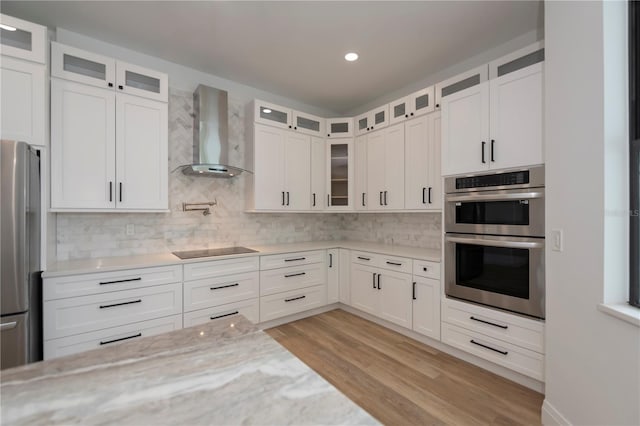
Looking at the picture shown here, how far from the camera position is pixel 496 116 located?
2.32m

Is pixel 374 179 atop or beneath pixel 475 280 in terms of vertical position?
atop

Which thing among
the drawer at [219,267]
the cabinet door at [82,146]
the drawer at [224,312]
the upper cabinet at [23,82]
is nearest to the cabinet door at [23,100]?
the upper cabinet at [23,82]

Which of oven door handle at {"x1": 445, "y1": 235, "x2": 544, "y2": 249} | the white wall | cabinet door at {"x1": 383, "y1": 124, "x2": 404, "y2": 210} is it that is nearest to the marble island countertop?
the white wall

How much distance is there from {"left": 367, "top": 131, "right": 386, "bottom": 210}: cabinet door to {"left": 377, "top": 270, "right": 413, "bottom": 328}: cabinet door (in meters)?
0.90

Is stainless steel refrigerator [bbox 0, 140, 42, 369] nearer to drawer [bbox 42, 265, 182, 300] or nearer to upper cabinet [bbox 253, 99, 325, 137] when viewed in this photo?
drawer [bbox 42, 265, 182, 300]

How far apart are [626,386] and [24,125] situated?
154 inches

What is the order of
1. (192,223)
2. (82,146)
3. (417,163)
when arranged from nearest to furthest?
(82,146), (417,163), (192,223)

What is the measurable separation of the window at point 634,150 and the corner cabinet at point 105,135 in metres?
3.40

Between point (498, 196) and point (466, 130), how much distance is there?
67 centimetres

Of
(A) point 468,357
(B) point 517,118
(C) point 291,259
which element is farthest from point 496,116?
(C) point 291,259

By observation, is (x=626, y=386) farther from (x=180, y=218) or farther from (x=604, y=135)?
(x=180, y=218)

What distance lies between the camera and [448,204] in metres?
2.65

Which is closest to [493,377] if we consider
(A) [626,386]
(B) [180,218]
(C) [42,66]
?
(A) [626,386]

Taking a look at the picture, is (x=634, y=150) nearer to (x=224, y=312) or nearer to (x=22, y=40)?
(x=224, y=312)
